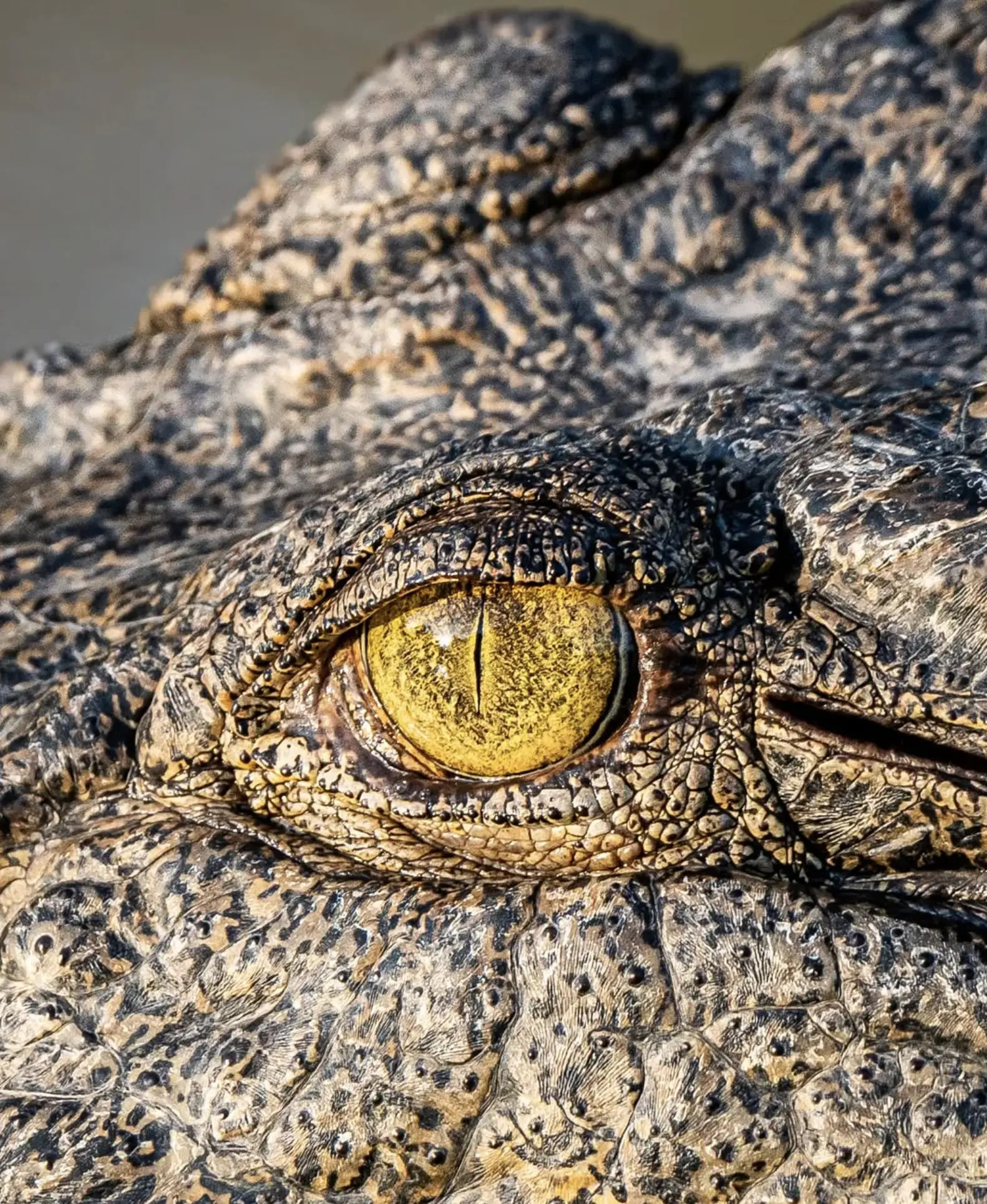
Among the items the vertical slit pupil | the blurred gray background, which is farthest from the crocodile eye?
the blurred gray background

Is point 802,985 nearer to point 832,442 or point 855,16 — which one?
point 832,442

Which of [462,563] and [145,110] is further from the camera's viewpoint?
[145,110]

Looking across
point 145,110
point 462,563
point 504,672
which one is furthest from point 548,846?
point 145,110

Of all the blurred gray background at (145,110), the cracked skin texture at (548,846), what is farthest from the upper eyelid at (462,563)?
the blurred gray background at (145,110)

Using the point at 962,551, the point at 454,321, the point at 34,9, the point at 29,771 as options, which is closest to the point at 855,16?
Result: the point at 454,321

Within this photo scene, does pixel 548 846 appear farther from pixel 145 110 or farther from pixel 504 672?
pixel 145 110
